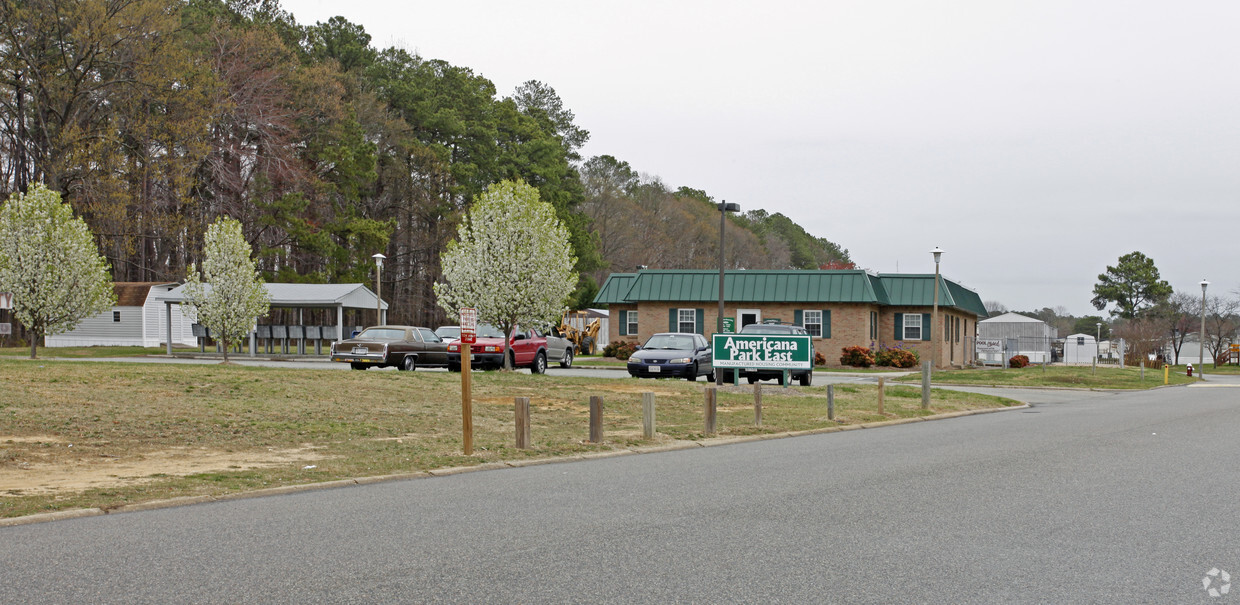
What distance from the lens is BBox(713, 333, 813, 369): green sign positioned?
23.7 m

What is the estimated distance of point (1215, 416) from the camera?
21.5m

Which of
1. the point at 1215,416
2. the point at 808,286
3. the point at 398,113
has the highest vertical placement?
the point at 398,113

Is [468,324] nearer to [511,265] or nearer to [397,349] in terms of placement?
[397,349]

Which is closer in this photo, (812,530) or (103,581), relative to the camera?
(103,581)

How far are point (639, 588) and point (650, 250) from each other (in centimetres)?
8506

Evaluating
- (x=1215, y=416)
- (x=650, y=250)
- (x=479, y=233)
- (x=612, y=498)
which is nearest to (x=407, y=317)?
(x=650, y=250)

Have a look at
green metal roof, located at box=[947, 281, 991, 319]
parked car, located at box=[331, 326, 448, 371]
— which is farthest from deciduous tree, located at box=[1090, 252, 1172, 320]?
parked car, located at box=[331, 326, 448, 371]

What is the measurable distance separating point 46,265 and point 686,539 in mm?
33169

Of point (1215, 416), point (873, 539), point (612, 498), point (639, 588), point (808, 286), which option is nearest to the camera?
point (639, 588)

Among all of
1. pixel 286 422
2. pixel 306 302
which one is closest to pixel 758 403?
pixel 286 422

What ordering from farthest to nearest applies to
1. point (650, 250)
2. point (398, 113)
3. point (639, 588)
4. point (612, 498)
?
1. point (650, 250)
2. point (398, 113)
3. point (612, 498)
4. point (639, 588)

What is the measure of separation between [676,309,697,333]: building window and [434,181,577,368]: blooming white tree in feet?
56.2

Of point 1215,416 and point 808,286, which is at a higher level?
point 808,286

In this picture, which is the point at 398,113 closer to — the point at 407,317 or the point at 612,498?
the point at 407,317
